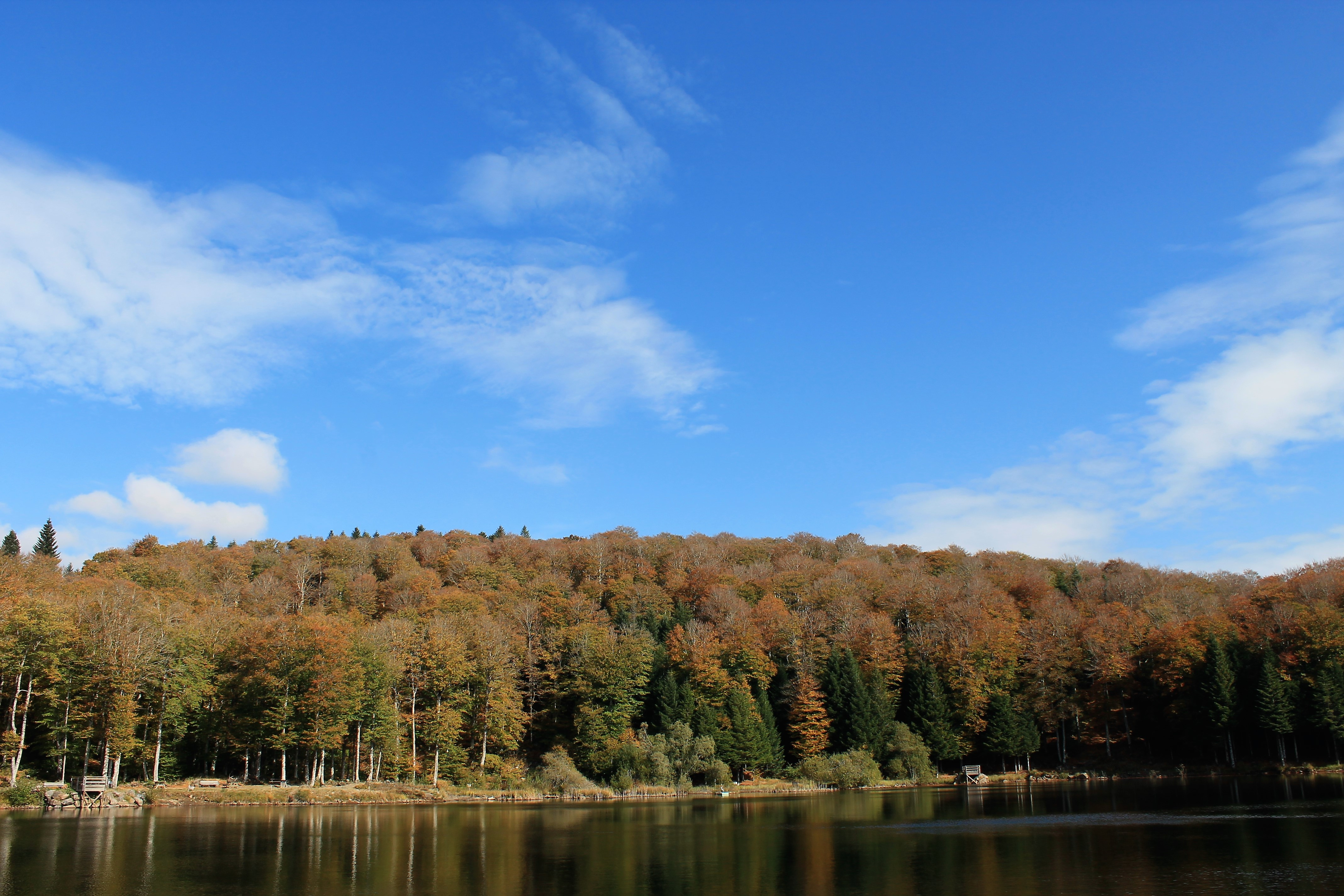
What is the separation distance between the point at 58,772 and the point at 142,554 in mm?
61931

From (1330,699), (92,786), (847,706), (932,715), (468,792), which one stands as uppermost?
(1330,699)

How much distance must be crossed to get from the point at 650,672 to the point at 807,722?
50.1 feet

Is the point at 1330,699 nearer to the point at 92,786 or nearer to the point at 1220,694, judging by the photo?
the point at 1220,694

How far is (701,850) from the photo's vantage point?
3281 centimetres

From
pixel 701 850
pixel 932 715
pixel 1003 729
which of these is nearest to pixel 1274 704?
pixel 1003 729

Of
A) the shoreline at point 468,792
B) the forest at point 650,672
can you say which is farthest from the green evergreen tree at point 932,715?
the shoreline at point 468,792

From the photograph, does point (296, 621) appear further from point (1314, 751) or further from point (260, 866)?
point (1314, 751)

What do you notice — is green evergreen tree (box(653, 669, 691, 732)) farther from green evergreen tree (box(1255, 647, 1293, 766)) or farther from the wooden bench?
green evergreen tree (box(1255, 647, 1293, 766))

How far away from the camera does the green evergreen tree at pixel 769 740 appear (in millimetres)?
77625

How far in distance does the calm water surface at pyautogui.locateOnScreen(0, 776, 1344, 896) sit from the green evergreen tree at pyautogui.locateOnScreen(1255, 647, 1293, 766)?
2710 cm

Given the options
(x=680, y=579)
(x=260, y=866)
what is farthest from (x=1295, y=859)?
(x=680, y=579)

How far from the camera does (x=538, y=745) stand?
84.3 meters

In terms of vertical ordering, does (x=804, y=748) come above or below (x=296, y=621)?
below

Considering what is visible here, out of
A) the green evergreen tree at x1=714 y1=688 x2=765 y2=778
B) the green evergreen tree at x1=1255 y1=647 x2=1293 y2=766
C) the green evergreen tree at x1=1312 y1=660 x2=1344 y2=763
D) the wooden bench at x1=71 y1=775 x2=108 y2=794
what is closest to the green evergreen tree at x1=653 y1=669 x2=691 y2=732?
the green evergreen tree at x1=714 y1=688 x2=765 y2=778
